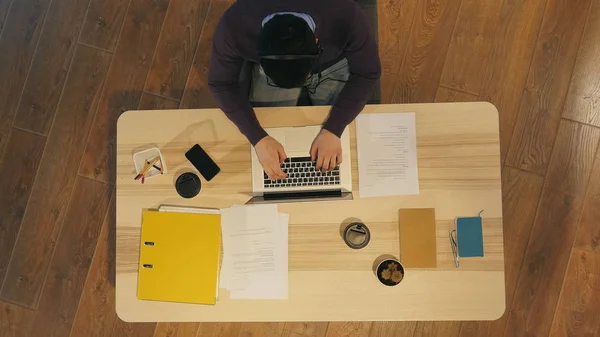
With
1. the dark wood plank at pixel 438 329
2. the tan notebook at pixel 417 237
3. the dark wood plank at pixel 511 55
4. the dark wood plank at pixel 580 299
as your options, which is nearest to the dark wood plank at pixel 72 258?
the tan notebook at pixel 417 237

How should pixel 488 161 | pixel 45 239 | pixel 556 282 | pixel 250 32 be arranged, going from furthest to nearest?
pixel 45 239 → pixel 556 282 → pixel 488 161 → pixel 250 32

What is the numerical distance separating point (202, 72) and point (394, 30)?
93cm

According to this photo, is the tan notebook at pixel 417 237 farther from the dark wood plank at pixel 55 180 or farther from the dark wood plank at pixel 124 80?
the dark wood plank at pixel 55 180

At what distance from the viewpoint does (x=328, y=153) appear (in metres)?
1.21

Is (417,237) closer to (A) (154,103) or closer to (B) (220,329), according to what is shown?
(B) (220,329)

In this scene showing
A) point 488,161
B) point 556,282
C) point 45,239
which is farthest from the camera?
point 45,239

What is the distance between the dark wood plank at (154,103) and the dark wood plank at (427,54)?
1.06 meters

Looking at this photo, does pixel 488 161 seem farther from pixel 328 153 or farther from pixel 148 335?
pixel 148 335

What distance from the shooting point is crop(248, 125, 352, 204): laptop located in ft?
4.13

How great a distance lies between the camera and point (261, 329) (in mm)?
1885

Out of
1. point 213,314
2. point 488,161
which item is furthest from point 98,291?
point 488,161

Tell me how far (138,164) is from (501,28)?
1.70 meters

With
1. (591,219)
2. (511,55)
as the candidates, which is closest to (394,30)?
(511,55)

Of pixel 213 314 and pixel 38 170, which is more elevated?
pixel 38 170
